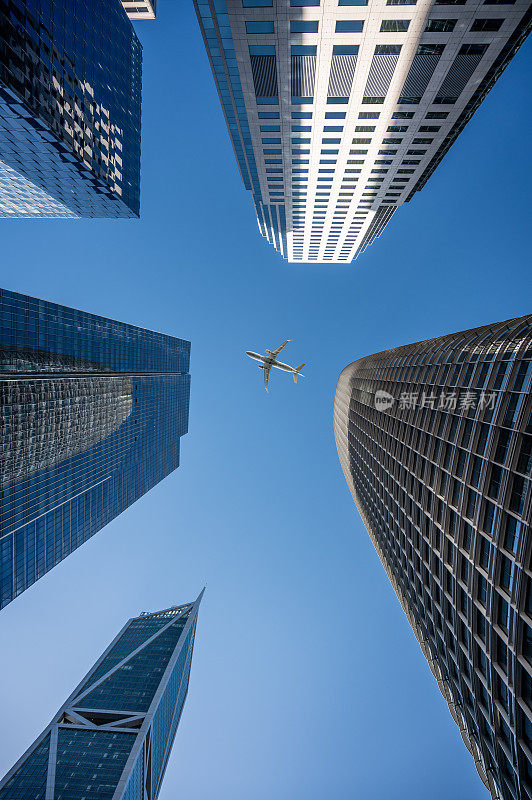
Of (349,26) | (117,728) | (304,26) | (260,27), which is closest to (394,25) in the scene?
(349,26)

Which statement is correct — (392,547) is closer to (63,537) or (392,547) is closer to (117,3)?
(63,537)

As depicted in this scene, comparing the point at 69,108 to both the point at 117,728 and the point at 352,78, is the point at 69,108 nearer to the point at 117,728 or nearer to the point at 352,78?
the point at 352,78

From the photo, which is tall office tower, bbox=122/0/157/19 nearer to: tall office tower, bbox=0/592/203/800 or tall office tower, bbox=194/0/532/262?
tall office tower, bbox=194/0/532/262

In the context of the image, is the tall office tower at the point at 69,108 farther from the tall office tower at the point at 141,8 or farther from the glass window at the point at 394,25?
the glass window at the point at 394,25

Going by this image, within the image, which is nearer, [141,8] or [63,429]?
[63,429]

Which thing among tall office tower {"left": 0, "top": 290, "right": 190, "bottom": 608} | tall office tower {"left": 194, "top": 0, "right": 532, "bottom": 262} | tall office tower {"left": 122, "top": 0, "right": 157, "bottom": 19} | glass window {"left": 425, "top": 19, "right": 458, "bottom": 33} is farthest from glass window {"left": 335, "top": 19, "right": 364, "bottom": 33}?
tall office tower {"left": 122, "top": 0, "right": 157, "bottom": 19}

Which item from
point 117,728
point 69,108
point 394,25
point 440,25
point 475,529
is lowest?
point 117,728
